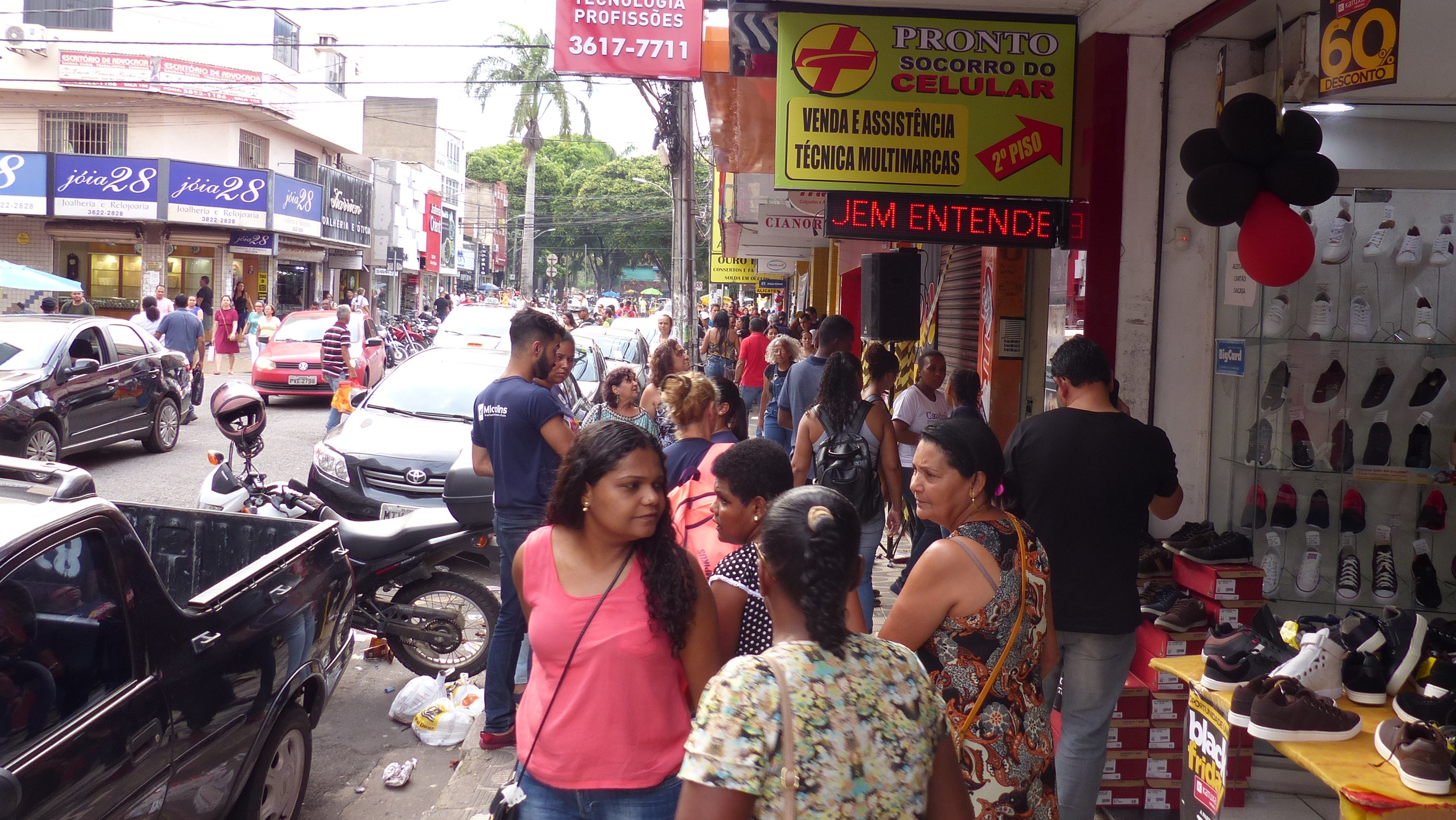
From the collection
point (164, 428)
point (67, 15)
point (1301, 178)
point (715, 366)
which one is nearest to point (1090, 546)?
point (1301, 178)

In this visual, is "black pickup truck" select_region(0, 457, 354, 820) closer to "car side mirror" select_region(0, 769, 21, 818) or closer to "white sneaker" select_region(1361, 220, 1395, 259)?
"car side mirror" select_region(0, 769, 21, 818)

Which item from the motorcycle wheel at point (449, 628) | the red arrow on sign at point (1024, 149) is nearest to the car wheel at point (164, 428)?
the motorcycle wheel at point (449, 628)

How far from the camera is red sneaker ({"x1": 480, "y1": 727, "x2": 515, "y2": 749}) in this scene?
5.21 meters

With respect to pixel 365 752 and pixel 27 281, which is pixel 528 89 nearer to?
pixel 27 281

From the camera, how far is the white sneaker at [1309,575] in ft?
18.6

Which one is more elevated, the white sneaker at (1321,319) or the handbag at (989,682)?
the white sneaker at (1321,319)

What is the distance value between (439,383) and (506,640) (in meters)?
4.85

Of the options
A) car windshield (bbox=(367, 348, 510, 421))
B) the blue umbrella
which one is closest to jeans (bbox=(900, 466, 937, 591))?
car windshield (bbox=(367, 348, 510, 421))

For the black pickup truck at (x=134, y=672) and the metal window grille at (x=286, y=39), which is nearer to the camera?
the black pickup truck at (x=134, y=672)

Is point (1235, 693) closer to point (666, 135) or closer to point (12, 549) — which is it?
point (12, 549)

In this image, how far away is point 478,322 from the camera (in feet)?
61.0

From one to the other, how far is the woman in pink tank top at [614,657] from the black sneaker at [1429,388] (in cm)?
462

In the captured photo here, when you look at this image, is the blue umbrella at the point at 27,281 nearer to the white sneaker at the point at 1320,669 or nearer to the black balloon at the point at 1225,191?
the black balloon at the point at 1225,191

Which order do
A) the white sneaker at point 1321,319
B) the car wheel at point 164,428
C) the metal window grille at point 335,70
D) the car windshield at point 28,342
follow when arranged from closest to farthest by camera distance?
1. the white sneaker at point 1321,319
2. the car windshield at point 28,342
3. the car wheel at point 164,428
4. the metal window grille at point 335,70
